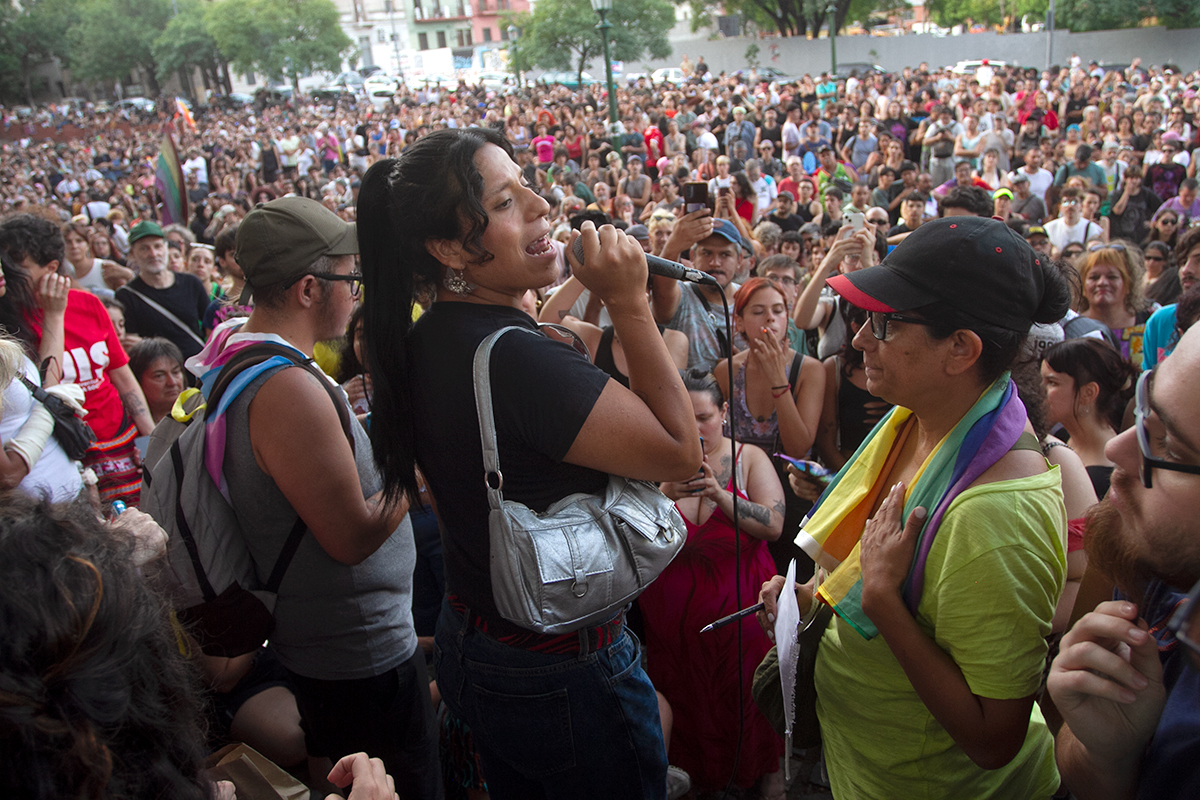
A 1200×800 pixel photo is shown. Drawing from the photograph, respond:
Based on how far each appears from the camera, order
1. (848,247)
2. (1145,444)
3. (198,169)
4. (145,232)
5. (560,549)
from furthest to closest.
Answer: (198,169), (145,232), (848,247), (560,549), (1145,444)

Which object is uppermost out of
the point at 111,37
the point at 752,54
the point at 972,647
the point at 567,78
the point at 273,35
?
the point at 111,37

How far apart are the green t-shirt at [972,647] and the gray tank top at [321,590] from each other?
3.75 feet

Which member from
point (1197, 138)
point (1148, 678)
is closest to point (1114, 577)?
point (1148, 678)

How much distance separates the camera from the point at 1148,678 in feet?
3.82

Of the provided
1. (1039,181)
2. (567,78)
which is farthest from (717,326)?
(567,78)

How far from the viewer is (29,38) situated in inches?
2272

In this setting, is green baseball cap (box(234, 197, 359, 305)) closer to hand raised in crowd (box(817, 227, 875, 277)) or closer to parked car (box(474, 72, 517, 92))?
hand raised in crowd (box(817, 227, 875, 277))

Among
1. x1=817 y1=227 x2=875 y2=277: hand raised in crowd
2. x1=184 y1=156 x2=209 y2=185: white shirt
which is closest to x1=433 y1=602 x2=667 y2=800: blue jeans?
x1=817 y1=227 x2=875 y2=277: hand raised in crowd

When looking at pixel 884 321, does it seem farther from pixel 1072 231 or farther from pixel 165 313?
pixel 1072 231

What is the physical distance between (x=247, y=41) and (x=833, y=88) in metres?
46.4

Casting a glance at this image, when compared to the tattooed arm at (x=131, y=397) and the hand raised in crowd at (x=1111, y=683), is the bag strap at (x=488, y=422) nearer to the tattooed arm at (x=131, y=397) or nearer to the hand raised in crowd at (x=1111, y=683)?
the hand raised in crowd at (x=1111, y=683)

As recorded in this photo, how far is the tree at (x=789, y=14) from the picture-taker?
42.5 meters

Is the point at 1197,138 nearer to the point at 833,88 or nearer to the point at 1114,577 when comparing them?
the point at 833,88

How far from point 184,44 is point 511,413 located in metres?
66.4
